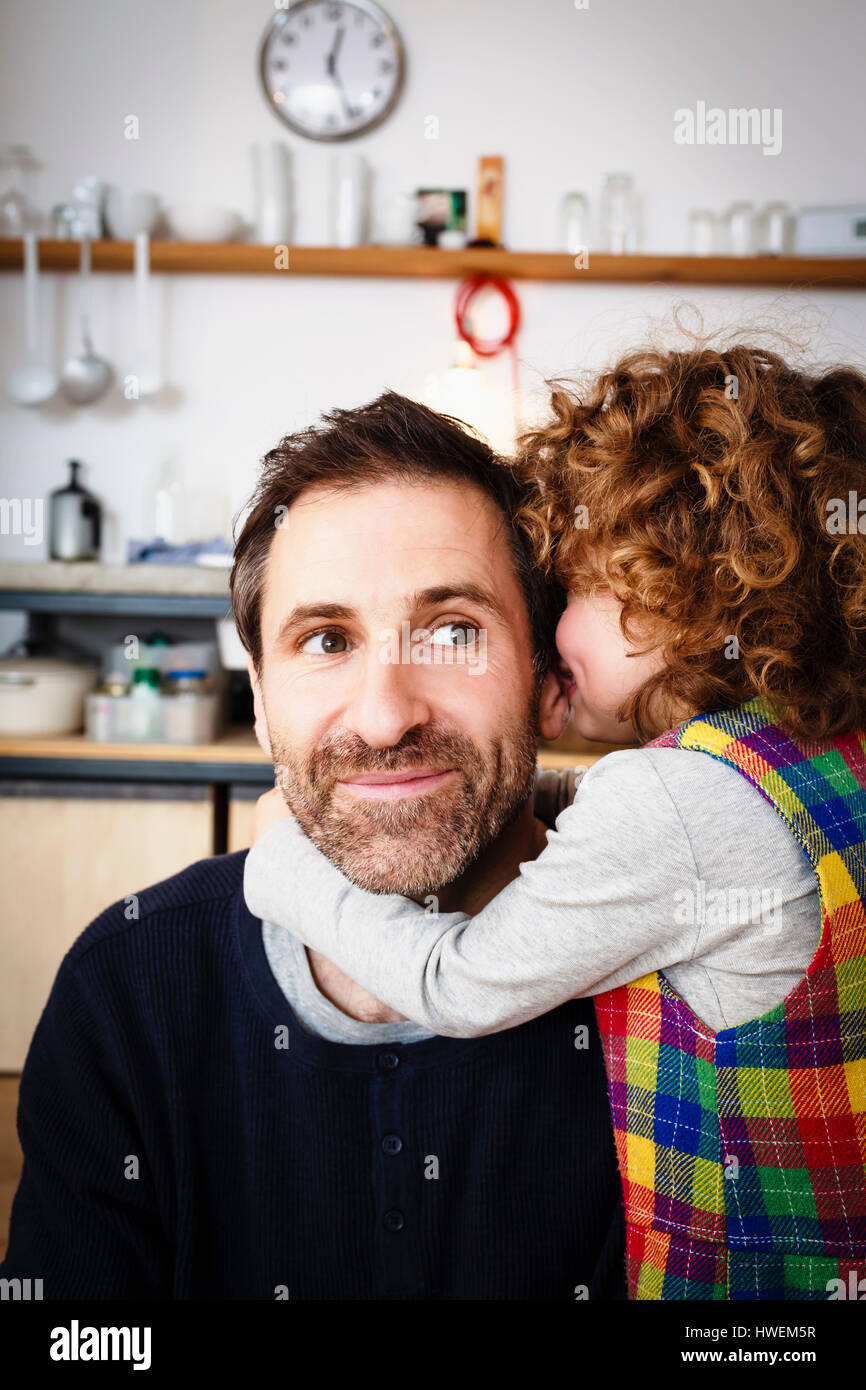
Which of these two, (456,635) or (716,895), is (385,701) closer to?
(456,635)

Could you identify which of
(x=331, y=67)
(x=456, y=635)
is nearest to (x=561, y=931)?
(x=456, y=635)

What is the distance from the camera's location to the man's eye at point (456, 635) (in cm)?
109

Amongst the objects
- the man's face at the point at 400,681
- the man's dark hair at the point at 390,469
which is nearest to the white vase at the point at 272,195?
the man's dark hair at the point at 390,469

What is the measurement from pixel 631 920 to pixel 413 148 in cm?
296

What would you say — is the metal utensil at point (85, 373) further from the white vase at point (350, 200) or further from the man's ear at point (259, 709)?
the man's ear at point (259, 709)

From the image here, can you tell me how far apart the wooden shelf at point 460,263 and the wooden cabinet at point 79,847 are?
1524mm

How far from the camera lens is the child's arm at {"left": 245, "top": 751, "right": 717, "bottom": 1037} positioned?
938mm

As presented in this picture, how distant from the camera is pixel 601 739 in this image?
1.21m

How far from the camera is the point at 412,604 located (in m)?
1.06

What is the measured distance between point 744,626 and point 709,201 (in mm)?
2713

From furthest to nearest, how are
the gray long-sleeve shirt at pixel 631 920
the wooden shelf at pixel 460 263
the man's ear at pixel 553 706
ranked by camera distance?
the wooden shelf at pixel 460 263 → the man's ear at pixel 553 706 → the gray long-sleeve shirt at pixel 631 920

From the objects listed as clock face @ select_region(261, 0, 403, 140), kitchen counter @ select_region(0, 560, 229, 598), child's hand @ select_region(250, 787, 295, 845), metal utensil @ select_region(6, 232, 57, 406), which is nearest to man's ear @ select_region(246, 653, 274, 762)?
child's hand @ select_region(250, 787, 295, 845)

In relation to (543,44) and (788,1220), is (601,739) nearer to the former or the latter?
(788,1220)

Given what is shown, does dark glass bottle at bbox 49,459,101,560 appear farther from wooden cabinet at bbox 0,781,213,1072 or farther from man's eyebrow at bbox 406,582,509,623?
man's eyebrow at bbox 406,582,509,623
